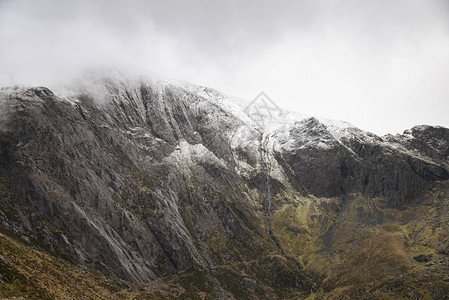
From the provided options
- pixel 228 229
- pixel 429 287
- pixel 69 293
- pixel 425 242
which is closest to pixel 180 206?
pixel 228 229

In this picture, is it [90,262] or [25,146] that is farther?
[25,146]

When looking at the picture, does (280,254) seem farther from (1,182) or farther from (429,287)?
(1,182)

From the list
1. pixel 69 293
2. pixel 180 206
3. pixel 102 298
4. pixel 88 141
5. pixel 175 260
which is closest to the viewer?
pixel 69 293

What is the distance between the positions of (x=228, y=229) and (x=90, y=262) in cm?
9183

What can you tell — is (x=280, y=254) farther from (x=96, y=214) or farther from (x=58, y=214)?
(x=58, y=214)

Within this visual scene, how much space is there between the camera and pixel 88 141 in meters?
180

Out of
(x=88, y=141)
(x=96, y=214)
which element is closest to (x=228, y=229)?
(x=96, y=214)

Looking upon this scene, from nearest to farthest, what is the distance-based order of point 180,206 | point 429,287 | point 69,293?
point 69,293, point 429,287, point 180,206

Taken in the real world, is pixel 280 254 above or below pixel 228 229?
below

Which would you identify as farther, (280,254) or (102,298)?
(280,254)

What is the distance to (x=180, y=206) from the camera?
197125mm

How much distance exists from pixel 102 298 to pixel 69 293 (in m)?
18.5

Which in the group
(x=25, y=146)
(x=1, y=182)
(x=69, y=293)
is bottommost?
(x=69, y=293)

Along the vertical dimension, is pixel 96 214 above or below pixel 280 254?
above
